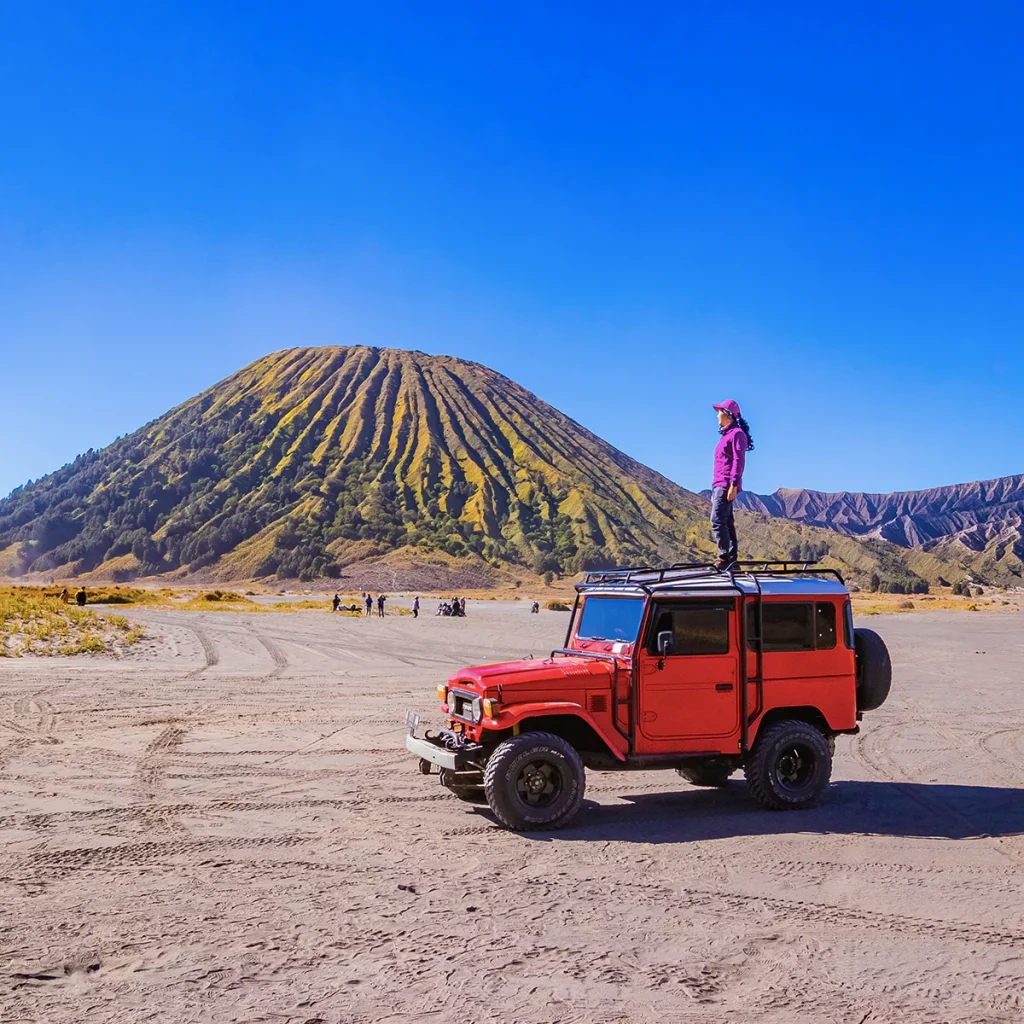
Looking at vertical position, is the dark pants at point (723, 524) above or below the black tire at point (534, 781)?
above

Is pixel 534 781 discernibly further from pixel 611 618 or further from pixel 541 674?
pixel 611 618

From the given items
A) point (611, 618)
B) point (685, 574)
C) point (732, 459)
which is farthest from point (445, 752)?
point (732, 459)

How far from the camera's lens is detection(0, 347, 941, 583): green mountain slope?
134 metres

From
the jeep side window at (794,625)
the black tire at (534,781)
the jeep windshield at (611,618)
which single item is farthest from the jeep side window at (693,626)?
the black tire at (534,781)

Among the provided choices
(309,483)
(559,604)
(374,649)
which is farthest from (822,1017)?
(309,483)

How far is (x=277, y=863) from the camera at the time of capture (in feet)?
23.8

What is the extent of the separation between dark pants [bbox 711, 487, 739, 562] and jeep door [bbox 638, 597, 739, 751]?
41.0 inches

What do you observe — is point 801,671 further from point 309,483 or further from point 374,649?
point 309,483

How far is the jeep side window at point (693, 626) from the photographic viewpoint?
28.6ft

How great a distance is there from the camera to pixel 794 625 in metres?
9.30

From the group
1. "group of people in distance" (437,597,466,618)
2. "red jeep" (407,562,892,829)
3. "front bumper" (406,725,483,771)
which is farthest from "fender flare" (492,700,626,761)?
"group of people in distance" (437,597,466,618)

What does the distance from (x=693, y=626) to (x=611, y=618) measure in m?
0.88

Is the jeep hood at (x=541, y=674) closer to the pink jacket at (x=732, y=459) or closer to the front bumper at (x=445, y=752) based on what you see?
the front bumper at (x=445, y=752)

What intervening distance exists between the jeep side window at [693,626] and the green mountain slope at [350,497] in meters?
110
